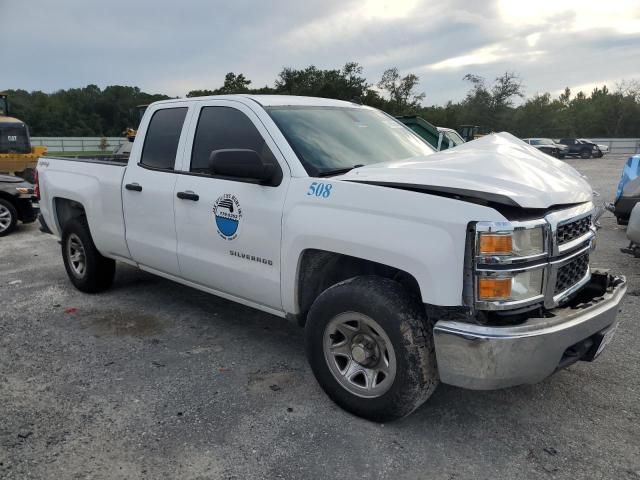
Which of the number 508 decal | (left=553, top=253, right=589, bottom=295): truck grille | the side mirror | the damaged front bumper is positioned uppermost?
the side mirror

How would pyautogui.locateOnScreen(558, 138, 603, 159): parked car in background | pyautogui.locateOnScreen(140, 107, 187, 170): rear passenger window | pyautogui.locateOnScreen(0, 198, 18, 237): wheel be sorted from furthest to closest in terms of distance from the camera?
pyautogui.locateOnScreen(558, 138, 603, 159): parked car in background < pyautogui.locateOnScreen(0, 198, 18, 237): wheel < pyautogui.locateOnScreen(140, 107, 187, 170): rear passenger window

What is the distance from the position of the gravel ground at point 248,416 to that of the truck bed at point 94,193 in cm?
82

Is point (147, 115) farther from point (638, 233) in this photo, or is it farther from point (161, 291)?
point (638, 233)

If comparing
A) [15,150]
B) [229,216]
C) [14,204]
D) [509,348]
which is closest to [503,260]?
[509,348]

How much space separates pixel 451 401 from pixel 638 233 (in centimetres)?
382

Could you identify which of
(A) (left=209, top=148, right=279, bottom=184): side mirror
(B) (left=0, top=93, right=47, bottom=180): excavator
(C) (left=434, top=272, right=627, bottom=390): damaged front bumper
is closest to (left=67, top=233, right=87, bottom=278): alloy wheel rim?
(A) (left=209, top=148, right=279, bottom=184): side mirror

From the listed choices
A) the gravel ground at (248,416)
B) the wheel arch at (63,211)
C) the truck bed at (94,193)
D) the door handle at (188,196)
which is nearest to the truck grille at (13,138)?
the truck bed at (94,193)

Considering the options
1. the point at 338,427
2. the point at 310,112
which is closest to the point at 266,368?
the point at 338,427

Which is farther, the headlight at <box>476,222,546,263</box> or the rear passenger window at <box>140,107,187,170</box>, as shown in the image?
the rear passenger window at <box>140,107,187,170</box>

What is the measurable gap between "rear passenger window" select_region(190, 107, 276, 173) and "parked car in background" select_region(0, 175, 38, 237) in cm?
669

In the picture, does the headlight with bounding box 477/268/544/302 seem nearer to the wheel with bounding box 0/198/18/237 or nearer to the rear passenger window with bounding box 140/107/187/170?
the rear passenger window with bounding box 140/107/187/170

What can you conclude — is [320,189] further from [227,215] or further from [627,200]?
[627,200]

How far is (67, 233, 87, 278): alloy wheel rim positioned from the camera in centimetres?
564

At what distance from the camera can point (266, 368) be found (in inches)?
155
